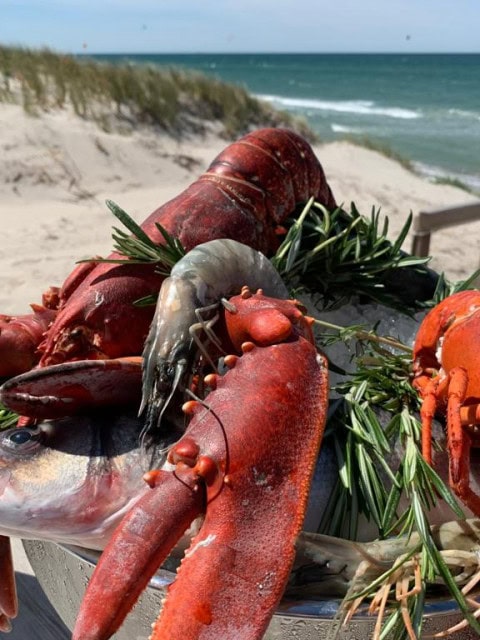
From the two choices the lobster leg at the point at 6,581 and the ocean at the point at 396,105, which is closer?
the lobster leg at the point at 6,581

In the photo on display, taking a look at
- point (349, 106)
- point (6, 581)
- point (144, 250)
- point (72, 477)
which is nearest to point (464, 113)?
point (349, 106)

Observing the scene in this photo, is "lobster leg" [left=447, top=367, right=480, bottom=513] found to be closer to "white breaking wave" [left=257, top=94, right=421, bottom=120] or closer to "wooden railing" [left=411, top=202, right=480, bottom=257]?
"wooden railing" [left=411, top=202, right=480, bottom=257]

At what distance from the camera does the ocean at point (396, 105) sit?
15.1m

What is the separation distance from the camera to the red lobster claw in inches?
32.2

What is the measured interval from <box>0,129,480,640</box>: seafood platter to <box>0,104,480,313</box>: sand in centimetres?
→ 325

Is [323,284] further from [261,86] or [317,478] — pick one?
[261,86]

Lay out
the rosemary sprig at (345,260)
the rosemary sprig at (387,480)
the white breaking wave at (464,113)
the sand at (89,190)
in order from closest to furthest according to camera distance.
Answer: the rosemary sprig at (387,480) < the rosemary sprig at (345,260) < the sand at (89,190) < the white breaking wave at (464,113)

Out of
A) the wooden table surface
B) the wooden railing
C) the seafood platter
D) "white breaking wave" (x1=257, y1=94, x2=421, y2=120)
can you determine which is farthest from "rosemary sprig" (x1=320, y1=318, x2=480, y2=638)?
"white breaking wave" (x1=257, y1=94, x2=421, y2=120)

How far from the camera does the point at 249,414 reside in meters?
0.96

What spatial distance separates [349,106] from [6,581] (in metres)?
26.7

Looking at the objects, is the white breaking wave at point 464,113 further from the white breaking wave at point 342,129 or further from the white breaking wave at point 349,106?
the white breaking wave at point 342,129

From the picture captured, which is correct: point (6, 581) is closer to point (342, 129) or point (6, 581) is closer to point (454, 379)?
point (454, 379)

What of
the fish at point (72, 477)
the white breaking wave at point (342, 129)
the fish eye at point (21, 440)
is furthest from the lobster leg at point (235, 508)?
the white breaking wave at point (342, 129)

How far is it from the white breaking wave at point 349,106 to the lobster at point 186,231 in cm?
2061
